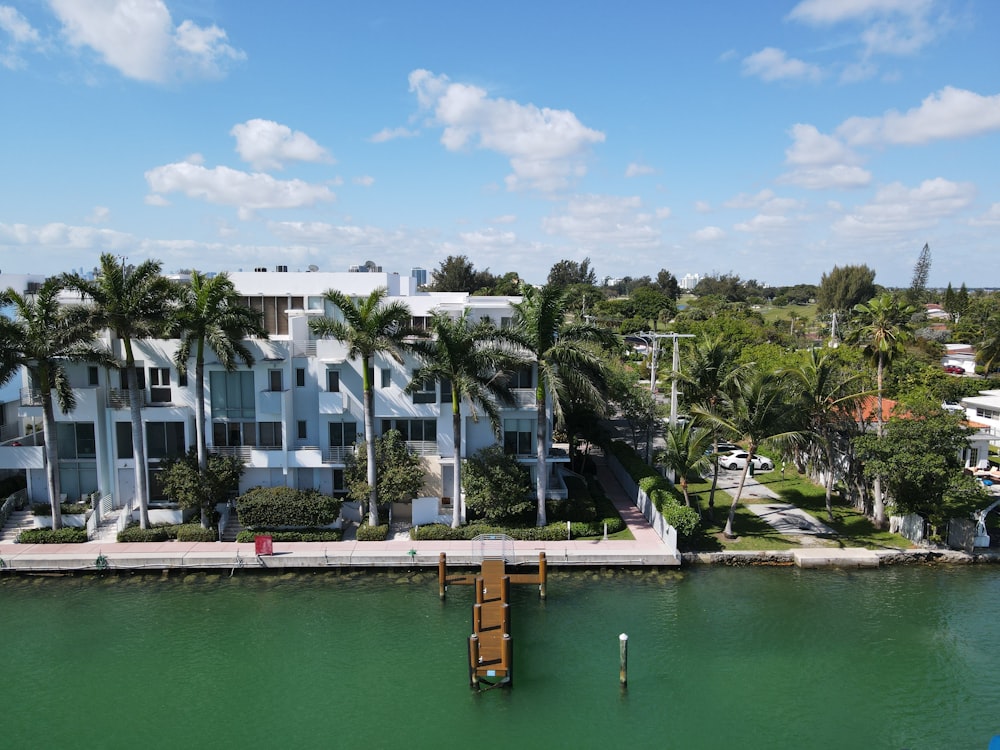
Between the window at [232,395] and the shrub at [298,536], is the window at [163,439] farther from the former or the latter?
the shrub at [298,536]

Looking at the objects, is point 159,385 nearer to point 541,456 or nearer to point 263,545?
point 263,545

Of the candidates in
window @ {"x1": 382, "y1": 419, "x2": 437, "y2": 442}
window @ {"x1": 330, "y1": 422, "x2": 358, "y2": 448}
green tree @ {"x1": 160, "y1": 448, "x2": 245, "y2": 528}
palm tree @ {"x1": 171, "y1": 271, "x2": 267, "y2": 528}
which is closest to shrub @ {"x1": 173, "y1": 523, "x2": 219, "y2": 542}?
green tree @ {"x1": 160, "y1": 448, "x2": 245, "y2": 528}

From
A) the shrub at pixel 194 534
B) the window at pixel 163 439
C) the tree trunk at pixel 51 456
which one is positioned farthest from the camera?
the window at pixel 163 439

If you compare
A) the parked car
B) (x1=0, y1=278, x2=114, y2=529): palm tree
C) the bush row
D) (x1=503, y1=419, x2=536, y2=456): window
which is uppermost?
(x1=0, y1=278, x2=114, y2=529): palm tree

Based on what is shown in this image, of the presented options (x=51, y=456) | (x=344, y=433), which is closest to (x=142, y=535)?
(x=51, y=456)

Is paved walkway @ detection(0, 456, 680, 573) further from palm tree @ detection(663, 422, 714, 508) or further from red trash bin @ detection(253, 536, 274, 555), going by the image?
palm tree @ detection(663, 422, 714, 508)

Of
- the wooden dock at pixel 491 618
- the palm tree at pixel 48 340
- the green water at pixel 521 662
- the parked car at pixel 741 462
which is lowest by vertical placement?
the green water at pixel 521 662

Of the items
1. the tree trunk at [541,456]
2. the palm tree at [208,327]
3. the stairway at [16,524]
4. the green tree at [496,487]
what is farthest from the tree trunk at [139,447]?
the tree trunk at [541,456]
